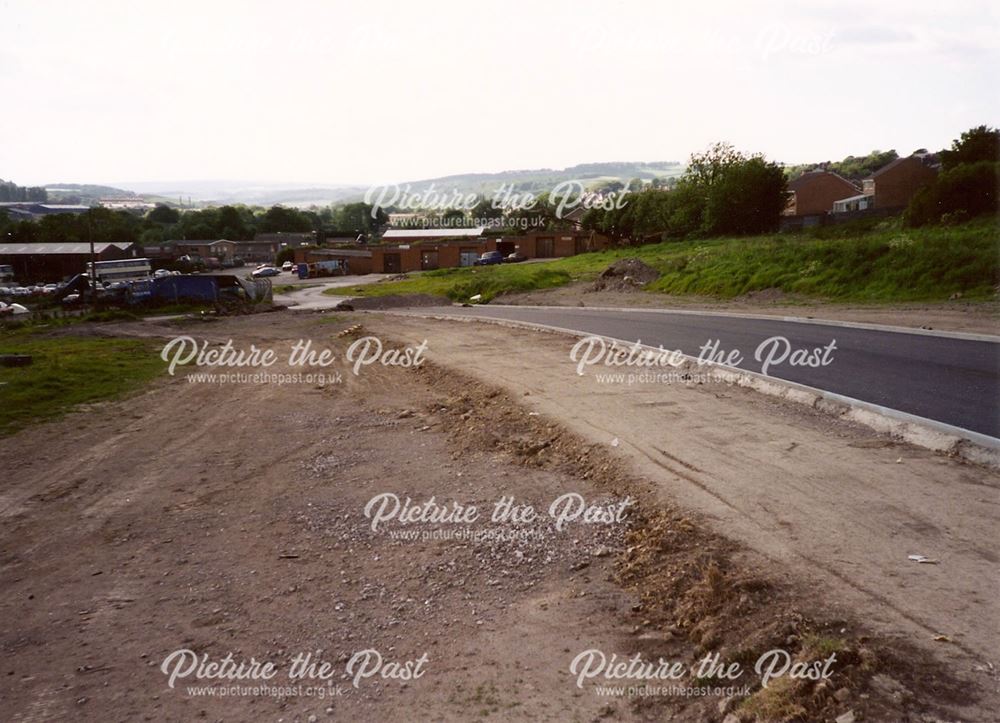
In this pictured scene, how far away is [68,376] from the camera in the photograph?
18.7 metres

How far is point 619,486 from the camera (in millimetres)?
8289

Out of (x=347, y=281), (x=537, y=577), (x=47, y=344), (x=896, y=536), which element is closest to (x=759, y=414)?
(x=896, y=536)

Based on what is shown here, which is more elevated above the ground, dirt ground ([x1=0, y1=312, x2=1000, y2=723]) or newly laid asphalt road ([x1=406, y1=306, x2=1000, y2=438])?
newly laid asphalt road ([x1=406, y1=306, x2=1000, y2=438])

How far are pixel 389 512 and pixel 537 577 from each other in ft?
8.67

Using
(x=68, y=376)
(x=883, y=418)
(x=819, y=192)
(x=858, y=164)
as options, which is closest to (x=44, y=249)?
(x=68, y=376)

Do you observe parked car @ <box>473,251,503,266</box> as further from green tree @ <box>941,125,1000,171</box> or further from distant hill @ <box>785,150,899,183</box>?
distant hill @ <box>785,150,899,183</box>

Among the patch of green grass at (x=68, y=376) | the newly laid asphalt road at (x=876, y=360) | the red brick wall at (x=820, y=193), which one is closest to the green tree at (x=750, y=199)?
the red brick wall at (x=820, y=193)

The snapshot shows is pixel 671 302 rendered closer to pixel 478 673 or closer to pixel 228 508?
pixel 228 508

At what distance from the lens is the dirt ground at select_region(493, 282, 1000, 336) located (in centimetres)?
1681

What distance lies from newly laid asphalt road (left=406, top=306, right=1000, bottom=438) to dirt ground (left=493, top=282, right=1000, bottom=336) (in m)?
1.36

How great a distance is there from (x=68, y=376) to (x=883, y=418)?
1860 centimetres

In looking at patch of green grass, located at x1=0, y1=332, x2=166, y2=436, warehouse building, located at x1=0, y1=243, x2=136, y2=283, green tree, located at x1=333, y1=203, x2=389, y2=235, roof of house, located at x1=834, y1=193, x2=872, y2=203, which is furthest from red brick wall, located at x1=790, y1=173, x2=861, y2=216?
green tree, located at x1=333, y1=203, x2=389, y2=235

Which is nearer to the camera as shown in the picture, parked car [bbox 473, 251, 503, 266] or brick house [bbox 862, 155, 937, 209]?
brick house [bbox 862, 155, 937, 209]

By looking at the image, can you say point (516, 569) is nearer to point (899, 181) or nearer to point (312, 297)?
point (312, 297)
